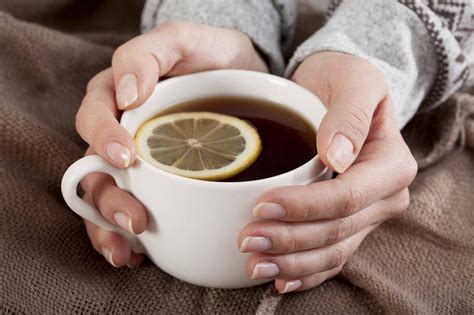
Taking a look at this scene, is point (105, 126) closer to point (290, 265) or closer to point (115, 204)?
point (115, 204)

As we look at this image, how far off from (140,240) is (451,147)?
0.35m

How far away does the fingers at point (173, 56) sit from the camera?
0.56m

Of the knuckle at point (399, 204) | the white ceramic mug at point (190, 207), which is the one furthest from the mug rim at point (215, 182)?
the knuckle at point (399, 204)

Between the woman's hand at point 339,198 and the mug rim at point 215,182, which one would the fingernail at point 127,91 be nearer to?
the mug rim at point 215,182

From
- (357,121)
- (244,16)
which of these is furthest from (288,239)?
(244,16)

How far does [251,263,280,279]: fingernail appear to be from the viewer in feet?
1.63

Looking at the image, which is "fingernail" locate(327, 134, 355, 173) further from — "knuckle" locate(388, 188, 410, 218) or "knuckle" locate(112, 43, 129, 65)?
"knuckle" locate(112, 43, 129, 65)

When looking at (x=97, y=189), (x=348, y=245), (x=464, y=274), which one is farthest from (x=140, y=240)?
(x=464, y=274)

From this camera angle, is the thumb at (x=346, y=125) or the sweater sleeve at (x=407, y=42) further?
the sweater sleeve at (x=407, y=42)

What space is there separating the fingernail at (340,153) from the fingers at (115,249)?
0.61ft

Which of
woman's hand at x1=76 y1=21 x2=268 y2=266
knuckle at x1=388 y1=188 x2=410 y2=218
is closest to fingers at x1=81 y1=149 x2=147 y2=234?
woman's hand at x1=76 y1=21 x2=268 y2=266

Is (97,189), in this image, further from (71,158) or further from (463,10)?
(463,10)

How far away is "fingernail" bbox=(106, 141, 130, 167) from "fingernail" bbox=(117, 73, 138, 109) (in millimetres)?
72

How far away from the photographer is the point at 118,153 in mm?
479
